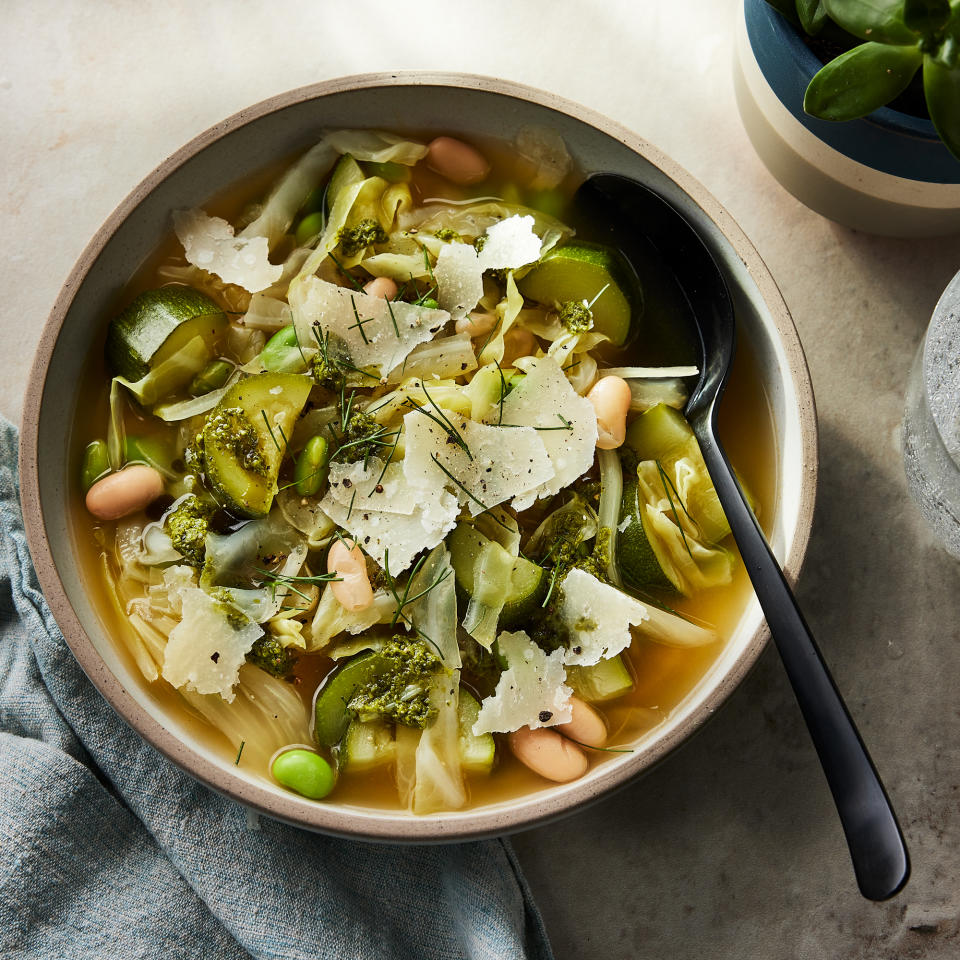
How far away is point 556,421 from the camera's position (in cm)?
176

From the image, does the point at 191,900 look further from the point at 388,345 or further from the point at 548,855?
the point at 388,345

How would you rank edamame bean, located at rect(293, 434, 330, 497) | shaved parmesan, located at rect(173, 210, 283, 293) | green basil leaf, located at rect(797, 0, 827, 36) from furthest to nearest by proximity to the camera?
shaved parmesan, located at rect(173, 210, 283, 293), edamame bean, located at rect(293, 434, 330, 497), green basil leaf, located at rect(797, 0, 827, 36)

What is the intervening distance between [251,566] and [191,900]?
762 millimetres

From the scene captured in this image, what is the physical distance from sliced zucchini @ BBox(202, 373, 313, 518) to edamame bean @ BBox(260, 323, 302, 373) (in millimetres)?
44

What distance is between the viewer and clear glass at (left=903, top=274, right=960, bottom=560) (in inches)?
71.1

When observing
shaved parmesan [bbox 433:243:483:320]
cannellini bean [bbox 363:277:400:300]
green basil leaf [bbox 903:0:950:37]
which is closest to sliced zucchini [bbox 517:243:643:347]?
shaved parmesan [bbox 433:243:483:320]

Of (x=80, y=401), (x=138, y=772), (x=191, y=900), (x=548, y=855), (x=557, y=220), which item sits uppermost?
(x=80, y=401)

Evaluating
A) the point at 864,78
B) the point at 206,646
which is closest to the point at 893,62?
the point at 864,78

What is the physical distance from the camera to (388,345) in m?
1.82

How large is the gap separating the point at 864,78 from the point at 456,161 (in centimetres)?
88

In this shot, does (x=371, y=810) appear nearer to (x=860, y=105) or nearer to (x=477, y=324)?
(x=477, y=324)

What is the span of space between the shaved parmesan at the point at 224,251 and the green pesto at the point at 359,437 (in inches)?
13.6

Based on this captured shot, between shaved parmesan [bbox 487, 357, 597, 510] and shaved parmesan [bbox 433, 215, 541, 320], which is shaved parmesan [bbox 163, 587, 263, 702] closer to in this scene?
shaved parmesan [bbox 487, 357, 597, 510]

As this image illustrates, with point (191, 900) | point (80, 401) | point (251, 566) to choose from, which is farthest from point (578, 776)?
point (80, 401)
